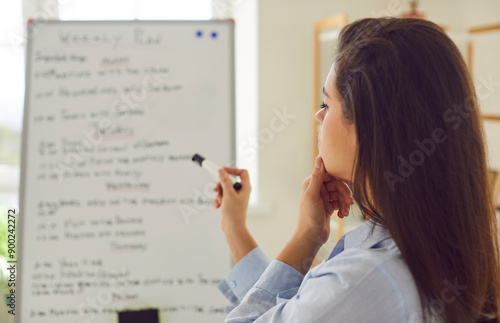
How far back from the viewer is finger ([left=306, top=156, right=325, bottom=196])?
0.91 metres

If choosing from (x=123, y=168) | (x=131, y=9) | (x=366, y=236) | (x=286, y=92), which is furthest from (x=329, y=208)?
(x=131, y=9)

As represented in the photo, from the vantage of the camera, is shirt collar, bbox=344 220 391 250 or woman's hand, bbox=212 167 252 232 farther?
woman's hand, bbox=212 167 252 232

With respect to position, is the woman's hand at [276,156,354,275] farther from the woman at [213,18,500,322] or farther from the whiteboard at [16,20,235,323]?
the whiteboard at [16,20,235,323]

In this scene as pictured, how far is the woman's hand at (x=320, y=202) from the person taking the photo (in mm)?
924

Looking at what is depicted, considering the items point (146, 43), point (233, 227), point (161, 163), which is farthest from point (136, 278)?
point (146, 43)

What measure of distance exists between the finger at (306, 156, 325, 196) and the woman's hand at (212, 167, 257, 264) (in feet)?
0.92

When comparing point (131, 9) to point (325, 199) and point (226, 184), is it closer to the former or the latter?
point (226, 184)

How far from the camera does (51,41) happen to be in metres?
1.47

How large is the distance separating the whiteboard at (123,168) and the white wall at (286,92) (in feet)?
3.24

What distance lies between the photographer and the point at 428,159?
0.70m

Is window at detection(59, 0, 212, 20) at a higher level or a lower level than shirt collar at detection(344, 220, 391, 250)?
higher

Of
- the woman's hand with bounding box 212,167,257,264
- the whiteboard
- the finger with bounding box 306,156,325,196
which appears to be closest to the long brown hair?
the finger with bounding box 306,156,325,196

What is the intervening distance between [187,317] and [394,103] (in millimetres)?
1003

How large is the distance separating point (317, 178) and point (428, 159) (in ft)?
0.82
